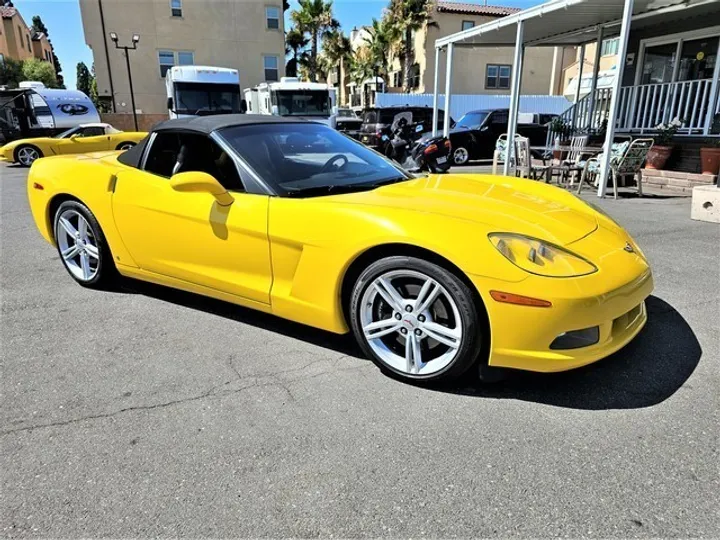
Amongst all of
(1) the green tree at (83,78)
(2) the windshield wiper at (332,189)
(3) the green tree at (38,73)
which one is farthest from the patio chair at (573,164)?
(1) the green tree at (83,78)

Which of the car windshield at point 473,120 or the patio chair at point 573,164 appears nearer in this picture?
the patio chair at point 573,164

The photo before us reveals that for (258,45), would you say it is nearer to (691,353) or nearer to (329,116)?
(329,116)

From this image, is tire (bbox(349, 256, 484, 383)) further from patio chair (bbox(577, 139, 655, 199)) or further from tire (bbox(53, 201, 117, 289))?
patio chair (bbox(577, 139, 655, 199))

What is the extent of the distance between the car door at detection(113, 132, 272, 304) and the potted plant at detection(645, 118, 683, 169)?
958cm

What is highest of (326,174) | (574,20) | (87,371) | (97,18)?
(97,18)

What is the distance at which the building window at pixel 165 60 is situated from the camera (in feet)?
96.5

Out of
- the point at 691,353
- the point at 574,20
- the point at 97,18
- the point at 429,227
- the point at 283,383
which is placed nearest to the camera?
the point at 429,227

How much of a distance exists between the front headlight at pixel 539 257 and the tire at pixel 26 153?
16.5 m

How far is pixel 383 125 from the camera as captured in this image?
16.4 meters

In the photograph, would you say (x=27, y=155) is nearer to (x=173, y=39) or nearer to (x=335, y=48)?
(x=173, y=39)

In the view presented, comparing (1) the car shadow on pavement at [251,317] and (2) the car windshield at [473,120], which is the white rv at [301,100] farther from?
(1) the car shadow on pavement at [251,317]

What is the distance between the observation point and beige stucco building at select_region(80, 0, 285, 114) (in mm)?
28344

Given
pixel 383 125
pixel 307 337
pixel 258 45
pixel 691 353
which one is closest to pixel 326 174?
pixel 307 337

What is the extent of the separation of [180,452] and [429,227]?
4.86 feet
